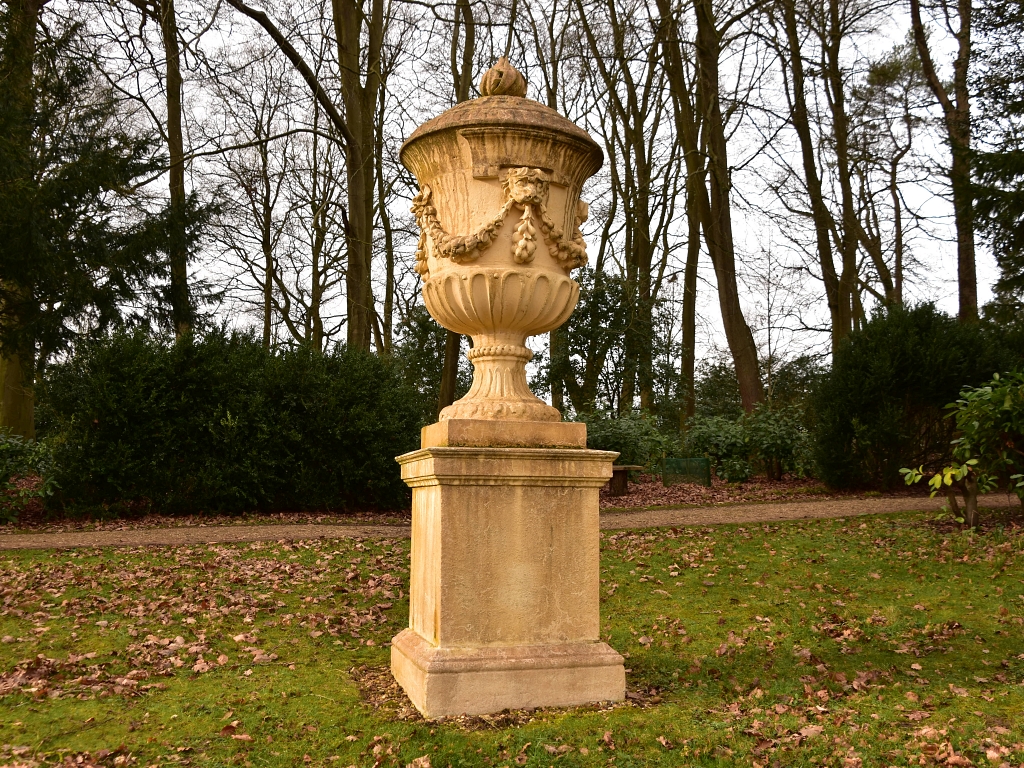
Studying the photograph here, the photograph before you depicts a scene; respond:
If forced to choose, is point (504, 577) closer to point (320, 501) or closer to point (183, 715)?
point (183, 715)

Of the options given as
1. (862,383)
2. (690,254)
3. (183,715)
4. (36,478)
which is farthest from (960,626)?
(690,254)

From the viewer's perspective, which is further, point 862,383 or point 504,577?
point 862,383

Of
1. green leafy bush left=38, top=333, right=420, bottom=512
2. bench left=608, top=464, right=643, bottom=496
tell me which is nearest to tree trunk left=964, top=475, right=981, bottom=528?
bench left=608, top=464, right=643, bottom=496

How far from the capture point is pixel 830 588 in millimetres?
7293

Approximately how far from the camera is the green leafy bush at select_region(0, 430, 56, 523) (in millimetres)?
11484

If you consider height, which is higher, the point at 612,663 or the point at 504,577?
the point at 504,577

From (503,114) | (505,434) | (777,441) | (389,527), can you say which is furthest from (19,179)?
(777,441)

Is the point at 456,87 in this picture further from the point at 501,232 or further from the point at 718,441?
the point at 501,232

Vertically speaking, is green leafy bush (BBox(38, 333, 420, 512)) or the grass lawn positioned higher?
green leafy bush (BBox(38, 333, 420, 512))

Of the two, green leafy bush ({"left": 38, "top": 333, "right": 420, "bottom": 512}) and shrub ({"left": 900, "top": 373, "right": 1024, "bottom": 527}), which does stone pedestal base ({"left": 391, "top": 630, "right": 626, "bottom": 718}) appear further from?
green leafy bush ({"left": 38, "top": 333, "right": 420, "bottom": 512})

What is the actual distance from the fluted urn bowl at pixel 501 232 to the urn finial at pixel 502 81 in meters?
0.10

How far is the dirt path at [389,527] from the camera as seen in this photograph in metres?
9.67

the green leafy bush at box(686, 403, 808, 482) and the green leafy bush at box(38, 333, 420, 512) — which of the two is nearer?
the green leafy bush at box(38, 333, 420, 512)

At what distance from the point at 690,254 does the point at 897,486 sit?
943 cm
